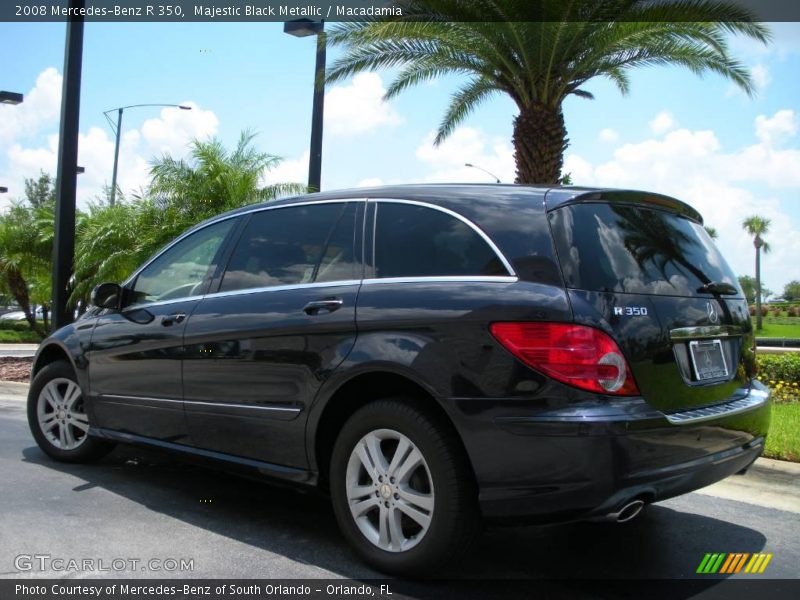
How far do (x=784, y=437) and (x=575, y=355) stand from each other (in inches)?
156

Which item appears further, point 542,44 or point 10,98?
point 10,98

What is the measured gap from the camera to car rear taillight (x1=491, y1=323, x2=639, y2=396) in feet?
10.5

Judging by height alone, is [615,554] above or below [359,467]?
below

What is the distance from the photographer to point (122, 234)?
41.2ft

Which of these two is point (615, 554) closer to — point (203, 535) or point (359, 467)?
point (359, 467)

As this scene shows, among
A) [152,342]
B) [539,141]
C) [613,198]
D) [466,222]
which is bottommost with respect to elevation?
[152,342]

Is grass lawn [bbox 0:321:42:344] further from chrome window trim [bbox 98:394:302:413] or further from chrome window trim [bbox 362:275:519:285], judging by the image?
chrome window trim [bbox 362:275:519:285]

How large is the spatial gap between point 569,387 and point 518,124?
9854 mm

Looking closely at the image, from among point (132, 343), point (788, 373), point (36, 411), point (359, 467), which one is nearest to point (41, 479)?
point (36, 411)

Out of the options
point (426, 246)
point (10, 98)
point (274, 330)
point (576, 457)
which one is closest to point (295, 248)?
point (274, 330)

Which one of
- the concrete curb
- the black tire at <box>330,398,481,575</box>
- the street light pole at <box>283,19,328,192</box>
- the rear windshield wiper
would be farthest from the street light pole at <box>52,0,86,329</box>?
the rear windshield wiper

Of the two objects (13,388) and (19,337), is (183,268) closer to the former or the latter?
(13,388)

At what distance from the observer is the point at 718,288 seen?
154 inches

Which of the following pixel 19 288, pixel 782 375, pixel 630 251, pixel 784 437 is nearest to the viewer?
pixel 630 251
